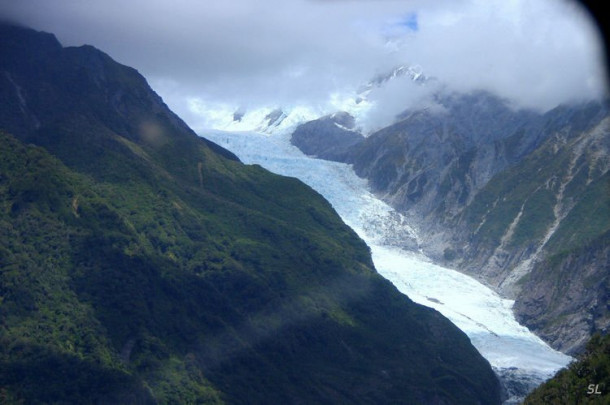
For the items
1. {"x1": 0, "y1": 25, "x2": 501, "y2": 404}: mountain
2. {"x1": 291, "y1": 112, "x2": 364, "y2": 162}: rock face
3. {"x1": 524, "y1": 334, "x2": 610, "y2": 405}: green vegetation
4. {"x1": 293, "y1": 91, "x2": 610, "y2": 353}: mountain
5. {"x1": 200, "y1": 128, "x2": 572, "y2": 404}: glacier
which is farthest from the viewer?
{"x1": 291, "y1": 112, "x2": 364, "y2": 162}: rock face

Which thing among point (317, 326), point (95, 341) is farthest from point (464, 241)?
point (95, 341)

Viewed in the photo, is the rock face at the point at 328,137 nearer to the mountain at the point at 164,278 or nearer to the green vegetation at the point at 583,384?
the mountain at the point at 164,278

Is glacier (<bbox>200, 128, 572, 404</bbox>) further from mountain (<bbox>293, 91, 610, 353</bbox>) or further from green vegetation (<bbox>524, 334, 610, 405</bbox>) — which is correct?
green vegetation (<bbox>524, 334, 610, 405</bbox>)

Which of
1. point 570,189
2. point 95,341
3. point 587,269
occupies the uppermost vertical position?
point 570,189

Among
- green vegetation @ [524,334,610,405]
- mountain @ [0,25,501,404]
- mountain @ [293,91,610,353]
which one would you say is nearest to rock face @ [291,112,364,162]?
mountain @ [293,91,610,353]

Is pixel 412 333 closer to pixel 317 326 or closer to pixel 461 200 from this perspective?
pixel 317 326

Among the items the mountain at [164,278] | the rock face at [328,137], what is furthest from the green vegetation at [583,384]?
the rock face at [328,137]
